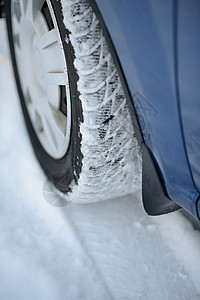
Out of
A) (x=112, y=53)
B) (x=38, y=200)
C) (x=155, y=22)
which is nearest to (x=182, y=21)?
(x=155, y=22)

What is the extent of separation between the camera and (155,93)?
0.61 meters

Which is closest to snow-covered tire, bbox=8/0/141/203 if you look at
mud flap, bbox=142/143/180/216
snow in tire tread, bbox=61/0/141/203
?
snow in tire tread, bbox=61/0/141/203

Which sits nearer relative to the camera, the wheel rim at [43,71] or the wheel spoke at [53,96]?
the wheel rim at [43,71]

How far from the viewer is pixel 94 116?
76 cm

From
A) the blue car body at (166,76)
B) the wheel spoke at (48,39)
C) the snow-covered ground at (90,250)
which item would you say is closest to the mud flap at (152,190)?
the blue car body at (166,76)

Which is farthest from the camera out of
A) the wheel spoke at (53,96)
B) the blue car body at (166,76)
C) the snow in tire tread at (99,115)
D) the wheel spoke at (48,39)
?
the wheel spoke at (53,96)

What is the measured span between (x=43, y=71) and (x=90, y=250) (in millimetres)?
639

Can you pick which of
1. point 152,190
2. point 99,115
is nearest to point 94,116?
point 99,115

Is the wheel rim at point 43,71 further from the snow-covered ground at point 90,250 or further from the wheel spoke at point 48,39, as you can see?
the snow-covered ground at point 90,250

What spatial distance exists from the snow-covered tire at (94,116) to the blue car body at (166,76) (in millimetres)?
63

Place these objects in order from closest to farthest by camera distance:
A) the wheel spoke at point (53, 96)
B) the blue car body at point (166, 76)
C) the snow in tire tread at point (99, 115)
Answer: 1. the blue car body at point (166, 76)
2. the snow in tire tread at point (99, 115)
3. the wheel spoke at point (53, 96)

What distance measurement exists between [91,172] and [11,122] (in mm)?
812

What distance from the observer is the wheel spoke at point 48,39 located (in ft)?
2.76

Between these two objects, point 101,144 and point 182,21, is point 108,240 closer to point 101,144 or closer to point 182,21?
point 101,144
